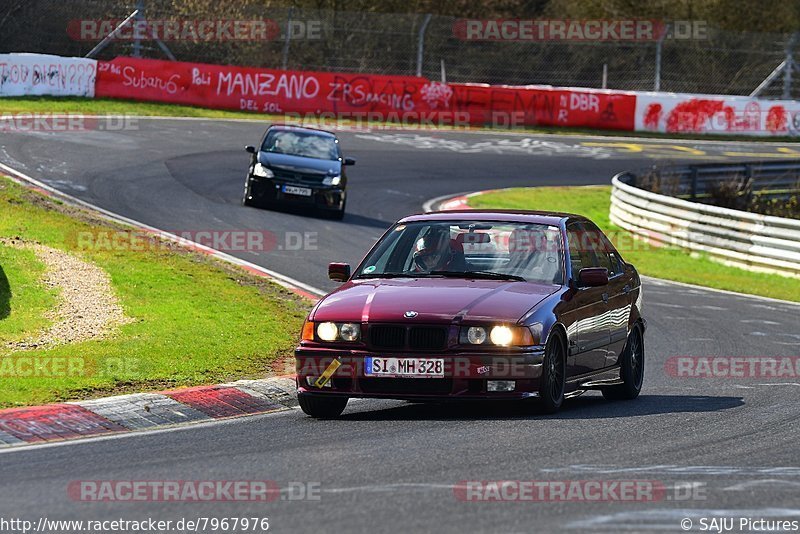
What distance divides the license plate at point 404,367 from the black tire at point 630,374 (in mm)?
2442

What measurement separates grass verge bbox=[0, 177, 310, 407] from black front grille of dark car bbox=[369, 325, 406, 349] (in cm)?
202

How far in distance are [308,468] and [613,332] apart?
4.28 meters

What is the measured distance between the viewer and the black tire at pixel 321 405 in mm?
9758

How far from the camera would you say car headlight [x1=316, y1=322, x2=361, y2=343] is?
31.1 feet

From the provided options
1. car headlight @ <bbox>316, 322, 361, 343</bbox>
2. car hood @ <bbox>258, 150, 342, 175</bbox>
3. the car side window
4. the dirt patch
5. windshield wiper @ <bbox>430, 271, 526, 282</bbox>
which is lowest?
the dirt patch

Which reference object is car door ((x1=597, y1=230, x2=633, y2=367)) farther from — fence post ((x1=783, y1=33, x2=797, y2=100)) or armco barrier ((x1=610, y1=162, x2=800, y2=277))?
fence post ((x1=783, y1=33, x2=797, y2=100))

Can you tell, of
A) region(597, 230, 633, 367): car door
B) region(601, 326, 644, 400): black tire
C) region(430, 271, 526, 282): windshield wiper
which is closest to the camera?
region(430, 271, 526, 282): windshield wiper

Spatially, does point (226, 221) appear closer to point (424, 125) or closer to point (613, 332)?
point (613, 332)

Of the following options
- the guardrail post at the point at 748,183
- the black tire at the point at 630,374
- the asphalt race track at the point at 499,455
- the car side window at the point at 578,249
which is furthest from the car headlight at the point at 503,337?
the guardrail post at the point at 748,183

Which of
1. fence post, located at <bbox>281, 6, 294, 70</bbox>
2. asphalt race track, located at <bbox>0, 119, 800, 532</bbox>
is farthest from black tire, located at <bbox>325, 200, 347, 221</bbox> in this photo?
fence post, located at <bbox>281, 6, 294, 70</bbox>

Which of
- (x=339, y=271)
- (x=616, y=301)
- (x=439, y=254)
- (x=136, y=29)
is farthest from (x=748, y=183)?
(x=339, y=271)

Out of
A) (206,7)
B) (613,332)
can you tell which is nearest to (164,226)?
(613,332)

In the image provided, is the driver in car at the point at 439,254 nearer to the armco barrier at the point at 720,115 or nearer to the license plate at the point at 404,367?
the license plate at the point at 404,367

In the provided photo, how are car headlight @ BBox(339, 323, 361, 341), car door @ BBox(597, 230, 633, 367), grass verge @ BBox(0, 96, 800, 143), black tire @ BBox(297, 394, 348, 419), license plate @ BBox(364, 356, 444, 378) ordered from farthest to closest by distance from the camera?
grass verge @ BBox(0, 96, 800, 143) < car door @ BBox(597, 230, 633, 367) < black tire @ BBox(297, 394, 348, 419) < car headlight @ BBox(339, 323, 361, 341) < license plate @ BBox(364, 356, 444, 378)
